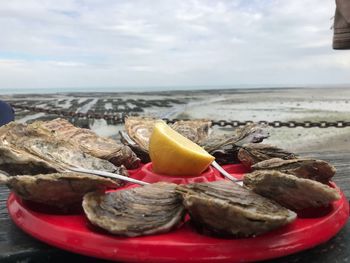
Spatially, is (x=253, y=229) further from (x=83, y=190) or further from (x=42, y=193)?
(x=42, y=193)

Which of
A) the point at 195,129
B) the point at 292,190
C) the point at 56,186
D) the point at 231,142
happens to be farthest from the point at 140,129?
the point at 292,190

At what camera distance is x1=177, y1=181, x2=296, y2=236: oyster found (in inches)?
43.4

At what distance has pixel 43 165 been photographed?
1462 mm

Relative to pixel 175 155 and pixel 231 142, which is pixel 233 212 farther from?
pixel 231 142

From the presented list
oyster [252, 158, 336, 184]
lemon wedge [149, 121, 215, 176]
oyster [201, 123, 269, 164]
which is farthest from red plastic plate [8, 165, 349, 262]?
oyster [201, 123, 269, 164]

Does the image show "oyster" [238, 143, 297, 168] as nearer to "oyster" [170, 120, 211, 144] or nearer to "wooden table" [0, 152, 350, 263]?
"oyster" [170, 120, 211, 144]

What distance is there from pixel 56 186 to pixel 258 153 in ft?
3.30

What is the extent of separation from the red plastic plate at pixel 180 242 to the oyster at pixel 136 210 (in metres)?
0.03

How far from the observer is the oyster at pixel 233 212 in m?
1.10

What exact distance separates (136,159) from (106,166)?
309 millimetres

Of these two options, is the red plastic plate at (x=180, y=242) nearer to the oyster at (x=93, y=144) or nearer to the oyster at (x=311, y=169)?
the oyster at (x=311, y=169)

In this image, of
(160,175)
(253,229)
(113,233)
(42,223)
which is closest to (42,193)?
(42,223)

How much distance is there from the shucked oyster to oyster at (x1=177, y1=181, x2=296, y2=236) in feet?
1.82

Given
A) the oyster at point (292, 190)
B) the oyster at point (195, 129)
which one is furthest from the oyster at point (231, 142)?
the oyster at point (292, 190)
